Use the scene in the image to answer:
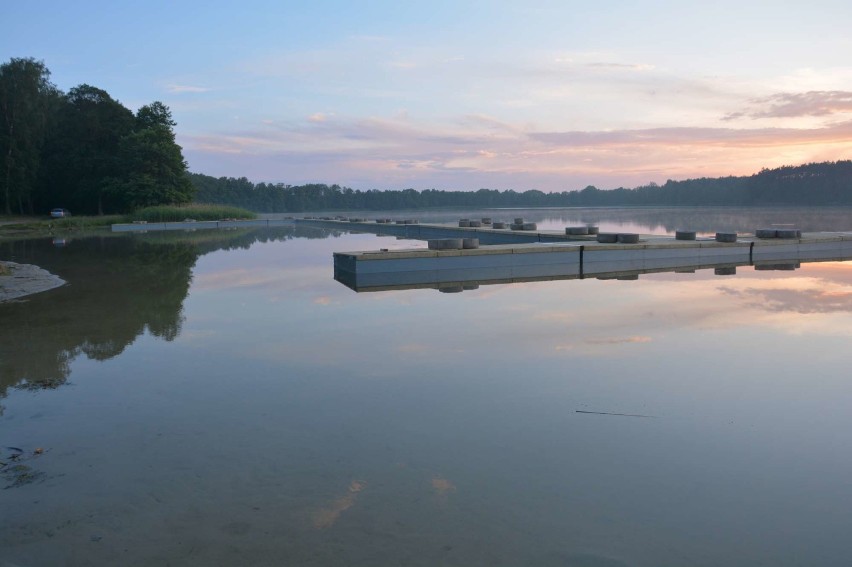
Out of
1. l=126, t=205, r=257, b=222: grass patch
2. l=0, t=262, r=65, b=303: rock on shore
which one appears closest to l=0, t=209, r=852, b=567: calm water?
l=0, t=262, r=65, b=303: rock on shore

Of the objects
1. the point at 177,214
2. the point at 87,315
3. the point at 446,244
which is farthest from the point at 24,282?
the point at 177,214

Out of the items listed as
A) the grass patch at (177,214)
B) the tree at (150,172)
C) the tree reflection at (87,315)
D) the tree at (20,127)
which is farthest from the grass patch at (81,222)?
the tree reflection at (87,315)

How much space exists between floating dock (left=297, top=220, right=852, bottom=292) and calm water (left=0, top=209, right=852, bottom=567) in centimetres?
359

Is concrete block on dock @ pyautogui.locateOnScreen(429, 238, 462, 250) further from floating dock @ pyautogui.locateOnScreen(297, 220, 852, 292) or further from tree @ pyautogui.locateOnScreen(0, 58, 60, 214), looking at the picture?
tree @ pyautogui.locateOnScreen(0, 58, 60, 214)

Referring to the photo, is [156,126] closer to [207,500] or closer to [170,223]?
[170,223]

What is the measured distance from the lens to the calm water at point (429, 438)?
268 centimetres

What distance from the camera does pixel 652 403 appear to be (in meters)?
4.39

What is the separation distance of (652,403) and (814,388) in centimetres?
136

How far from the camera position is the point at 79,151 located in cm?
4197

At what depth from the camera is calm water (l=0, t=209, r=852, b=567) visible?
2.68 m

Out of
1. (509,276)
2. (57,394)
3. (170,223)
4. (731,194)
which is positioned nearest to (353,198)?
(731,194)

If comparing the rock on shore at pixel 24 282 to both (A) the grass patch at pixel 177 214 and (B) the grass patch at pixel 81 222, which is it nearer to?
(B) the grass patch at pixel 81 222

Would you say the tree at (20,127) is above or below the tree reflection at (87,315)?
above

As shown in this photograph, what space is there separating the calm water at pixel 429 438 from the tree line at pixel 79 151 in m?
35.0
